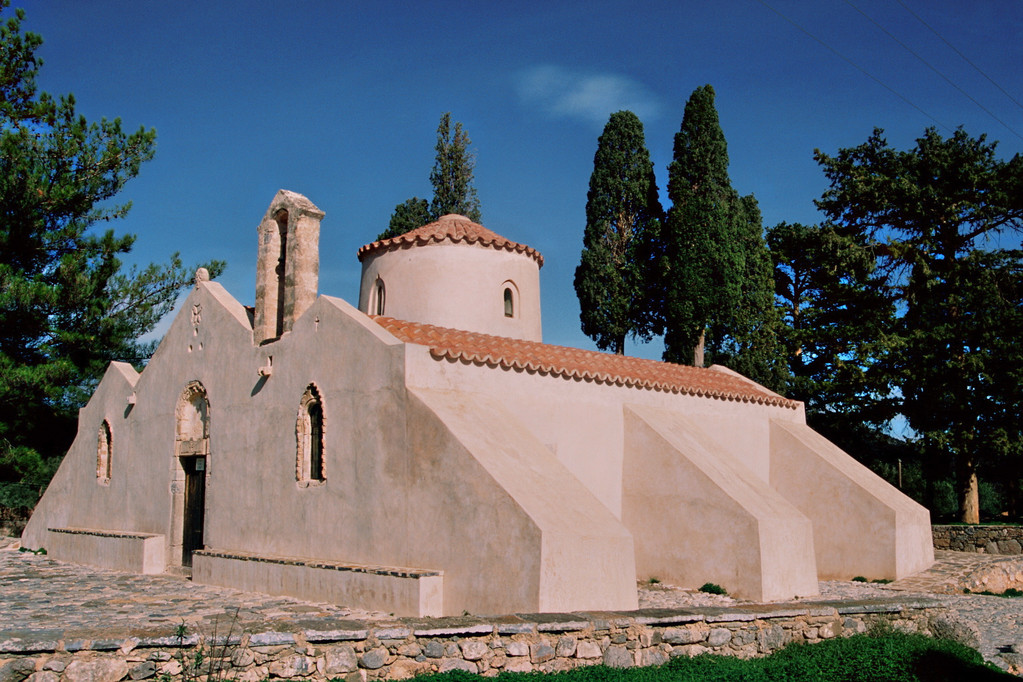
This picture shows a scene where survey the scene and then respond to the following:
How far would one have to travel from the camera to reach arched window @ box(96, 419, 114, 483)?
17125 mm

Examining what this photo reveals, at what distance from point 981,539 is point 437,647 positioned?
678 inches

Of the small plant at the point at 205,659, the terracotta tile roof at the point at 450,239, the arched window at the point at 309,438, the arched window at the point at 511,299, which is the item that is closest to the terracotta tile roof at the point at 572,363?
the arched window at the point at 309,438

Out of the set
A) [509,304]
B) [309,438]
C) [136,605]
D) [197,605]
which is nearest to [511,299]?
[509,304]

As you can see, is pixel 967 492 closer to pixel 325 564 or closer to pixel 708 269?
pixel 708 269

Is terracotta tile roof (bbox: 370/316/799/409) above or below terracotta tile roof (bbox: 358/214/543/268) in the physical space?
below

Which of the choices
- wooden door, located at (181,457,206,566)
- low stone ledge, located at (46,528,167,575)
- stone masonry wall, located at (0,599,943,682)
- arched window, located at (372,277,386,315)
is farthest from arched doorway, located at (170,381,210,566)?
stone masonry wall, located at (0,599,943,682)

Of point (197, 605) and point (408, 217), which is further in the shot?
point (408, 217)

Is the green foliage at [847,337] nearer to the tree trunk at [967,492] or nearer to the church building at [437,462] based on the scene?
the tree trunk at [967,492]

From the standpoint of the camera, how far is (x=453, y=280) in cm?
1583

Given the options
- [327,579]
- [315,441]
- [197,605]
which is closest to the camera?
[197,605]

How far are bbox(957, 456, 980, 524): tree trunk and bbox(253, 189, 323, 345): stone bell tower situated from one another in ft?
60.1

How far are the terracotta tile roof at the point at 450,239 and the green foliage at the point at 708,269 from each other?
9.44m

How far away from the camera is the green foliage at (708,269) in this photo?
2494cm

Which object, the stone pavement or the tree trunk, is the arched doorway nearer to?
the stone pavement
